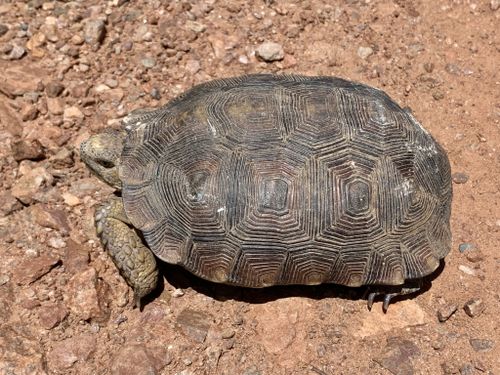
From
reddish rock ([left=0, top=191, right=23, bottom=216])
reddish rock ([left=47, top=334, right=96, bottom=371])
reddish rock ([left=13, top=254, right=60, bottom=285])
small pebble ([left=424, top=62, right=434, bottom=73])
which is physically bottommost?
reddish rock ([left=47, top=334, right=96, bottom=371])

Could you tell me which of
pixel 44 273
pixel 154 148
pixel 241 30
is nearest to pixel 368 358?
pixel 154 148

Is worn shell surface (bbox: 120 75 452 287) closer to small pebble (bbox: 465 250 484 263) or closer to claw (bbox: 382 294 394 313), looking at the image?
claw (bbox: 382 294 394 313)

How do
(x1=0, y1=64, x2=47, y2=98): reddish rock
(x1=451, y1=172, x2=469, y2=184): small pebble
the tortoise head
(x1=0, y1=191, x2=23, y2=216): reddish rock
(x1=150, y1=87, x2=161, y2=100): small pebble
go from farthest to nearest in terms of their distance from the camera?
1. (x1=150, y1=87, x2=161, y2=100): small pebble
2. (x1=0, y1=64, x2=47, y2=98): reddish rock
3. (x1=451, y1=172, x2=469, y2=184): small pebble
4. (x1=0, y1=191, x2=23, y2=216): reddish rock
5. the tortoise head

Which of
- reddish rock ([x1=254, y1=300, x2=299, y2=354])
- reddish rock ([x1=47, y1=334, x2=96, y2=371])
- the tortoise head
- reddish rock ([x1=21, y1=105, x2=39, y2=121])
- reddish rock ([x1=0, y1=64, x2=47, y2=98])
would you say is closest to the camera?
reddish rock ([x1=47, y1=334, x2=96, y2=371])

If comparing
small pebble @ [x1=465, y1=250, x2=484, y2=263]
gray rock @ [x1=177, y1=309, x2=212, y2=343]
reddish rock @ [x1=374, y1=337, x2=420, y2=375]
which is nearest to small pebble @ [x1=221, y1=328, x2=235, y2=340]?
gray rock @ [x1=177, y1=309, x2=212, y2=343]

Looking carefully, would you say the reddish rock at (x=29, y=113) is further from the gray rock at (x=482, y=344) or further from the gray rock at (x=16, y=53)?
the gray rock at (x=482, y=344)

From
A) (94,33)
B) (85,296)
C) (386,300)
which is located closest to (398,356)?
(386,300)

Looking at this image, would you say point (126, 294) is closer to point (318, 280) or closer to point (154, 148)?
point (154, 148)
